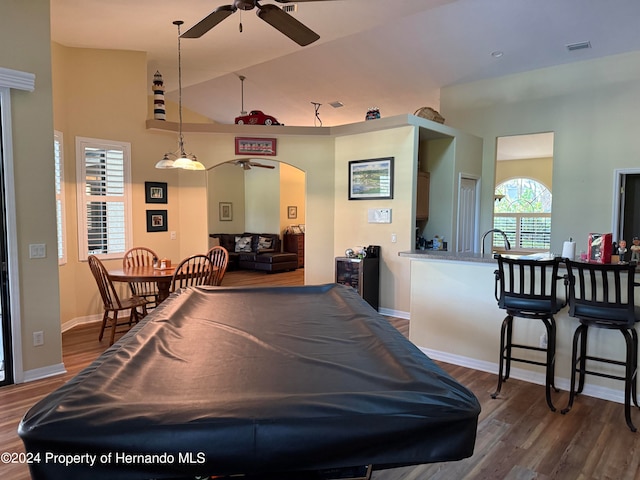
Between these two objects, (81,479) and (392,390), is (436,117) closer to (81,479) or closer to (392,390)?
(392,390)

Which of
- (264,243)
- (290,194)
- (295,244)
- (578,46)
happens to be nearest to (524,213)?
(578,46)

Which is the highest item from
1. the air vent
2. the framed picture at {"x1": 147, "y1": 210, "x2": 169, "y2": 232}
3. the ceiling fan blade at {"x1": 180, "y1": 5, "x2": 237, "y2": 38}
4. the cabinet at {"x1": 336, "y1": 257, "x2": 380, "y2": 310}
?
the air vent

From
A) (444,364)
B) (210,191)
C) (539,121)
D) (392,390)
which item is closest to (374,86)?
(539,121)

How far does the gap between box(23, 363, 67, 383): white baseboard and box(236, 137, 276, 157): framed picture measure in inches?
147

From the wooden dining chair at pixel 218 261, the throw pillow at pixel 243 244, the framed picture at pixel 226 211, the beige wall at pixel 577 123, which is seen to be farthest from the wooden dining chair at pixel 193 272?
the framed picture at pixel 226 211

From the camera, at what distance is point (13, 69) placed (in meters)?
3.19

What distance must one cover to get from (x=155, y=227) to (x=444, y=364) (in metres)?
4.30

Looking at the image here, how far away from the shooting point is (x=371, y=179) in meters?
5.77

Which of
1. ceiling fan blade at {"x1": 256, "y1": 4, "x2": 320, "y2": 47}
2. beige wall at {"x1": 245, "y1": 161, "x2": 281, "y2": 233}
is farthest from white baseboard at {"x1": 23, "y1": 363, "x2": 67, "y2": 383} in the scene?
beige wall at {"x1": 245, "y1": 161, "x2": 281, "y2": 233}

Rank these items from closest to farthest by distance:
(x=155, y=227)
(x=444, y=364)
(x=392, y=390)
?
(x=392, y=390)
(x=444, y=364)
(x=155, y=227)

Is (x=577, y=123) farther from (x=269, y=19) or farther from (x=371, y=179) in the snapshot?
(x=269, y=19)

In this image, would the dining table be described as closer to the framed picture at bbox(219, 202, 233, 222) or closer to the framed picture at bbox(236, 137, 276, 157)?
the framed picture at bbox(236, 137, 276, 157)

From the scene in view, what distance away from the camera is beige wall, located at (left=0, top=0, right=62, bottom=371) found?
323 centimetres

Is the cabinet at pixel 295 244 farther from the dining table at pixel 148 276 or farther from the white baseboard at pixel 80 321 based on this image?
the dining table at pixel 148 276
